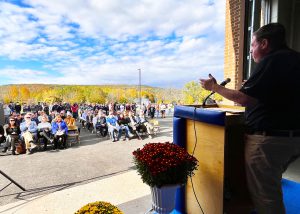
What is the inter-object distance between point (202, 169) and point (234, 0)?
472 cm

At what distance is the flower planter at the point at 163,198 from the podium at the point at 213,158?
0.32 m

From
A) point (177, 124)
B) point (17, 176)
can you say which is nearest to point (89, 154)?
point (17, 176)

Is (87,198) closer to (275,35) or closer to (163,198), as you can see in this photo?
(163,198)

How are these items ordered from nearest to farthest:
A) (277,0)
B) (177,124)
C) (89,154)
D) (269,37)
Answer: (269,37) < (177,124) < (277,0) < (89,154)

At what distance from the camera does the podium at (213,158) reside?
73.8 inches

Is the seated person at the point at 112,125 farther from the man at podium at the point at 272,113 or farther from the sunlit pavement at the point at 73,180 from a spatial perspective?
the man at podium at the point at 272,113

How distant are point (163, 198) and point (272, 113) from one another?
3.52ft

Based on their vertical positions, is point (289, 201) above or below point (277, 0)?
below

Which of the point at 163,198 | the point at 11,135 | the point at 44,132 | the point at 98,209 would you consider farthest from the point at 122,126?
the point at 98,209

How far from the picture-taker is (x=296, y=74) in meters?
1.58

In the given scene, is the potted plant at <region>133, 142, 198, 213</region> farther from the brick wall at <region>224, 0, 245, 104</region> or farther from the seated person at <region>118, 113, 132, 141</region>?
the seated person at <region>118, 113, 132, 141</region>

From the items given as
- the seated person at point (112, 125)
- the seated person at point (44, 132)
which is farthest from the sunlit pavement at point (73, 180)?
the seated person at point (112, 125)

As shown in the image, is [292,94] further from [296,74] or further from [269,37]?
[269,37]

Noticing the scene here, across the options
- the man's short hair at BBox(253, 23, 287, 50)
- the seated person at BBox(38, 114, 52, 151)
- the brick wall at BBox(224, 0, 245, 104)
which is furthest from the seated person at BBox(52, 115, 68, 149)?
the man's short hair at BBox(253, 23, 287, 50)
